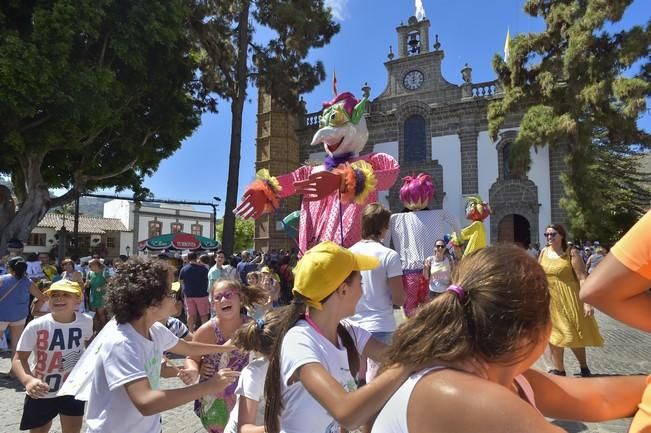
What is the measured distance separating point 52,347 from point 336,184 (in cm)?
256

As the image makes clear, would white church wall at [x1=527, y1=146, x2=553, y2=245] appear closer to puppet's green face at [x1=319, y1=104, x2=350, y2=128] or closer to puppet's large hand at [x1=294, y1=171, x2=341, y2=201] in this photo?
puppet's green face at [x1=319, y1=104, x2=350, y2=128]

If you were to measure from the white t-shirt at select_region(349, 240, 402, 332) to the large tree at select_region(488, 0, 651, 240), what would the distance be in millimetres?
12922

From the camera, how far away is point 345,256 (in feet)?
5.94

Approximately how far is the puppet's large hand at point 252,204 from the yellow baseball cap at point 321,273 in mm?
3693

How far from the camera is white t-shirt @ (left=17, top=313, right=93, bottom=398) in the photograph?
9.45ft

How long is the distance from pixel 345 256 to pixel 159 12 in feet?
40.7

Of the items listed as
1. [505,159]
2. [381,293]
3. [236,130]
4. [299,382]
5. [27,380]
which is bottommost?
[27,380]

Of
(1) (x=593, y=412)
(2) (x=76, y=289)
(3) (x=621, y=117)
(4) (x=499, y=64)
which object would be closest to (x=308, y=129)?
(4) (x=499, y=64)

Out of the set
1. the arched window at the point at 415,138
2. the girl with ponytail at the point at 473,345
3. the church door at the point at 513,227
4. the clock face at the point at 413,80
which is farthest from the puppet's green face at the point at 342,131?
the clock face at the point at 413,80

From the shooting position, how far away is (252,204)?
17.9 feet

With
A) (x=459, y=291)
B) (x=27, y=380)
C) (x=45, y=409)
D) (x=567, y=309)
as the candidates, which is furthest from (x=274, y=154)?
(x=459, y=291)

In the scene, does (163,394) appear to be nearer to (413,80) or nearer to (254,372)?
(254,372)

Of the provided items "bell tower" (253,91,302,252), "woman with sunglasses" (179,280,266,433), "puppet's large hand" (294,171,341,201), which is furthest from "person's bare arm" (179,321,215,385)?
"bell tower" (253,91,302,252)

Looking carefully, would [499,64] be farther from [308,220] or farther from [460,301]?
[460,301]
